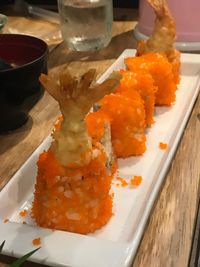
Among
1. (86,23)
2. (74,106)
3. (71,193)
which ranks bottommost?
(86,23)

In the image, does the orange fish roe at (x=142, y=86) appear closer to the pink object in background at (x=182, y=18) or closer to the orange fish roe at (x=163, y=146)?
the orange fish roe at (x=163, y=146)

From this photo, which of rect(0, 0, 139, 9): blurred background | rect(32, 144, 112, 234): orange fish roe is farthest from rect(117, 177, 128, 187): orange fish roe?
rect(0, 0, 139, 9): blurred background

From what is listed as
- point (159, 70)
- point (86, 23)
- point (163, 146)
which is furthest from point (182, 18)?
point (163, 146)

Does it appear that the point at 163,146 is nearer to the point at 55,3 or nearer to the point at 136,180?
the point at 136,180

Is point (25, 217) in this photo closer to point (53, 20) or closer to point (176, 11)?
point (176, 11)

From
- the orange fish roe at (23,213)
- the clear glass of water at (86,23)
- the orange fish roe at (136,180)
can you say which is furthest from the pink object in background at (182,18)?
the orange fish roe at (23,213)

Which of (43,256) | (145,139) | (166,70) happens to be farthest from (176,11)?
(43,256)

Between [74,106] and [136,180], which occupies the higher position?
[74,106]
